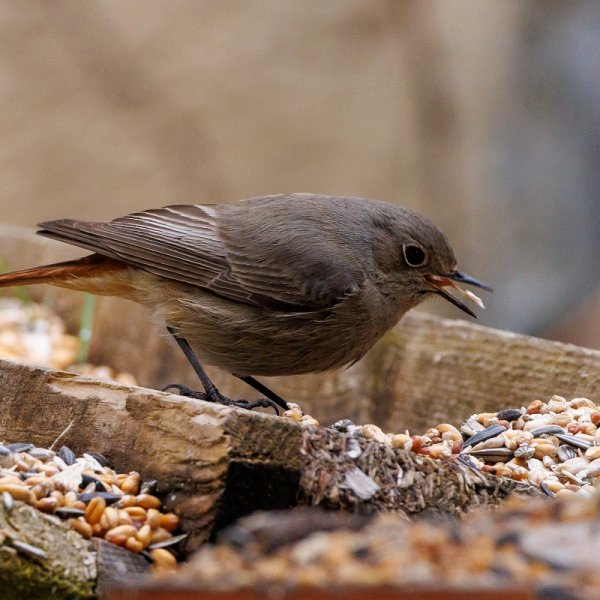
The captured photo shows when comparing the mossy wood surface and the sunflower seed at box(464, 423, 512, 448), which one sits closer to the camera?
the mossy wood surface

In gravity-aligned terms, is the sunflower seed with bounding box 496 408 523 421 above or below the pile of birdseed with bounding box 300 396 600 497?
above

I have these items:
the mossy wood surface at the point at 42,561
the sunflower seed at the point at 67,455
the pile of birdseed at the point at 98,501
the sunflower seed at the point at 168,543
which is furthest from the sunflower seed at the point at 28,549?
the sunflower seed at the point at 67,455

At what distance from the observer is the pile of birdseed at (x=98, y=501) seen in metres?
2.77

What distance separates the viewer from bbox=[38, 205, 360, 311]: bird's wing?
14.8 ft

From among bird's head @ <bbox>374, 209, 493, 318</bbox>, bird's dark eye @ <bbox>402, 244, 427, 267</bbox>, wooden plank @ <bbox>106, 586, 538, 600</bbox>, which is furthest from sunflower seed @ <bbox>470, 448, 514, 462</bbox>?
wooden plank @ <bbox>106, 586, 538, 600</bbox>

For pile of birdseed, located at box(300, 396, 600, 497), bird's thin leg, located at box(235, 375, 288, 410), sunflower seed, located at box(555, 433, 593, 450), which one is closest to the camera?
pile of birdseed, located at box(300, 396, 600, 497)

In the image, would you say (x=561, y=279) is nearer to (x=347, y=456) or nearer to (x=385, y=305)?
(x=385, y=305)

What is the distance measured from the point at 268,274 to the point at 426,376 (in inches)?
35.0

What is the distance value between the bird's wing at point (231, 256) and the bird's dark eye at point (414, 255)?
0.34m

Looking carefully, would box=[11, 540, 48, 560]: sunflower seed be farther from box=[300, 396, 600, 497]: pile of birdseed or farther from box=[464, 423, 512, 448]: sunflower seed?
box=[464, 423, 512, 448]: sunflower seed

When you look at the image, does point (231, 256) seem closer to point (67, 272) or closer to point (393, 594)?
point (67, 272)

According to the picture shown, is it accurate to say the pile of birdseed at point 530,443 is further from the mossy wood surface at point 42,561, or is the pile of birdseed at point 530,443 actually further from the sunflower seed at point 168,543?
the mossy wood surface at point 42,561

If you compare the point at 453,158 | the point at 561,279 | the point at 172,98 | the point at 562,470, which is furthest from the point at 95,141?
the point at 562,470

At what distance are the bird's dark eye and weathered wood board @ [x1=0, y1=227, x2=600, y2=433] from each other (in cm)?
33
